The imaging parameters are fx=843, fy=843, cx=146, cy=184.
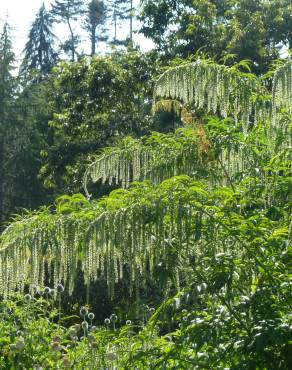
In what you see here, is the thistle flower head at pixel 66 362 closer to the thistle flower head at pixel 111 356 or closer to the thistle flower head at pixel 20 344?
the thistle flower head at pixel 20 344

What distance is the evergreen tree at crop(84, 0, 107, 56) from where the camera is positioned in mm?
47125

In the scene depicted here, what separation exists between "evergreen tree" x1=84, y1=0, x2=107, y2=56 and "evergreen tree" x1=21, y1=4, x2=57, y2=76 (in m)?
3.84

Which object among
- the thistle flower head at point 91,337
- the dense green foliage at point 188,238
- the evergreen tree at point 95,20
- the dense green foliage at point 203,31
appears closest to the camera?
the dense green foliage at point 188,238

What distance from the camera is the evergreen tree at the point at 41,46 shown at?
4147cm

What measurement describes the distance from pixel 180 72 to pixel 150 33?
1331 cm

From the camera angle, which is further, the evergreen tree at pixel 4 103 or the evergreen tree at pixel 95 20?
the evergreen tree at pixel 95 20

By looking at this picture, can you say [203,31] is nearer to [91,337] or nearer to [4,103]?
[91,337]

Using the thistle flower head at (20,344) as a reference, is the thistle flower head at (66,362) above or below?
below

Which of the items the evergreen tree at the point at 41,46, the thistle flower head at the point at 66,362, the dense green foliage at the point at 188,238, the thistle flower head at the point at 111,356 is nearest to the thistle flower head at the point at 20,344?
the dense green foliage at the point at 188,238

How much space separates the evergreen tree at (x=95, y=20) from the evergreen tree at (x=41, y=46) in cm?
384

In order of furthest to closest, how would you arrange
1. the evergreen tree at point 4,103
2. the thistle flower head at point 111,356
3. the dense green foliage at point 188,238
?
the evergreen tree at point 4,103 → the thistle flower head at point 111,356 → the dense green foliage at point 188,238

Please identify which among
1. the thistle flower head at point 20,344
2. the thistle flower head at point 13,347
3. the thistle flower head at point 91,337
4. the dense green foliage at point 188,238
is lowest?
the thistle flower head at point 13,347

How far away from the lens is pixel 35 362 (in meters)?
5.96

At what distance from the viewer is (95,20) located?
47.3 meters
